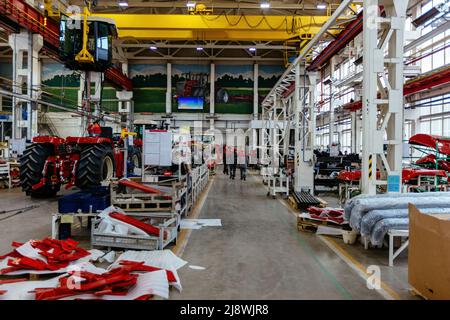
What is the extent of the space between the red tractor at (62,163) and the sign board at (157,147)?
3.59ft

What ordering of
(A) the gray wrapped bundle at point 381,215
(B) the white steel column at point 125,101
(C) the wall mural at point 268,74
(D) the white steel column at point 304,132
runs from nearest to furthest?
1. (A) the gray wrapped bundle at point 381,215
2. (D) the white steel column at point 304,132
3. (B) the white steel column at point 125,101
4. (C) the wall mural at point 268,74

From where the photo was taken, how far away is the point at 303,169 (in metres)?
10.3

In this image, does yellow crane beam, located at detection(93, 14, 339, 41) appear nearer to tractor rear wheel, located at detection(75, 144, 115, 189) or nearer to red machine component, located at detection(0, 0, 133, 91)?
red machine component, located at detection(0, 0, 133, 91)

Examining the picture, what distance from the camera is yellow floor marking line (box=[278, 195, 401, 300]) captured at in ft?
11.5

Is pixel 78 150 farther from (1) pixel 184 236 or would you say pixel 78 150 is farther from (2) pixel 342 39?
(2) pixel 342 39

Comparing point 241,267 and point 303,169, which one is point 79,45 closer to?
point 303,169

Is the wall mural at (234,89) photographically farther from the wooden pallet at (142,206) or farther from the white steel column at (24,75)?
the wooden pallet at (142,206)

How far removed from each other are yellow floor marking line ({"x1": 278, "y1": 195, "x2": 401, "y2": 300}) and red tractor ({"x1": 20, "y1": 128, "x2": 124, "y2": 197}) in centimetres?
546

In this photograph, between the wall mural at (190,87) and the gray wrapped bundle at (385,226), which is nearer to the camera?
the gray wrapped bundle at (385,226)

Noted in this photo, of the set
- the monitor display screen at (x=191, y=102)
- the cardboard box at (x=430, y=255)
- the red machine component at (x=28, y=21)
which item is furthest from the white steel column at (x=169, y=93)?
the cardboard box at (x=430, y=255)

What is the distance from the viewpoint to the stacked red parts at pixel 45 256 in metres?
3.87

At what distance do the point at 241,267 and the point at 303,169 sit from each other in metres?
6.55

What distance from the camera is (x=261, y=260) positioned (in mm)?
4543
